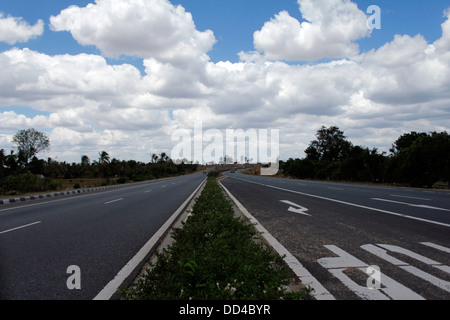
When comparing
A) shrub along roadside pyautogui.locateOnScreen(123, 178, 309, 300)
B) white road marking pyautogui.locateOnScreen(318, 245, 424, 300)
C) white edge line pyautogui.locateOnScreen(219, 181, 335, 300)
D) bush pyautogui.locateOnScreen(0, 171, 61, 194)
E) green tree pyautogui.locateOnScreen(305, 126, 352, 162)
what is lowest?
bush pyautogui.locateOnScreen(0, 171, 61, 194)

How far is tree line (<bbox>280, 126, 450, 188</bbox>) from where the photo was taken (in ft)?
87.8

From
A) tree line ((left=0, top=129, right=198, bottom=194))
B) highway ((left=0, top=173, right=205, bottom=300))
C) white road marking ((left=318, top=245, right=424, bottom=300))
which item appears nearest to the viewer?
white road marking ((left=318, top=245, right=424, bottom=300))

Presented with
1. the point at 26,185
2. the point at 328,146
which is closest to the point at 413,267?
the point at 26,185

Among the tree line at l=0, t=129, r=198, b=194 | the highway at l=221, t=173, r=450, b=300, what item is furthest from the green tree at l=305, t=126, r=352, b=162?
the highway at l=221, t=173, r=450, b=300

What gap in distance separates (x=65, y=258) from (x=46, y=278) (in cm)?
108

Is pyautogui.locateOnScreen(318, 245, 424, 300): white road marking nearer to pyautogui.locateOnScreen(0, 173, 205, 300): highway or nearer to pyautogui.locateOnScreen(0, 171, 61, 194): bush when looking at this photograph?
pyautogui.locateOnScreen(0, 173, 205, 300): highway

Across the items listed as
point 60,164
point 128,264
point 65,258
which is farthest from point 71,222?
point 60,164

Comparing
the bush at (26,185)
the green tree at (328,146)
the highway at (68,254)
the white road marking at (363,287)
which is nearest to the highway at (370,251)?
the white road marking at (363,287)

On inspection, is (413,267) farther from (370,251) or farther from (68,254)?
(68,254)

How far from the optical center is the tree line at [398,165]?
87.8 feet

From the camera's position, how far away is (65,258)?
563 cm

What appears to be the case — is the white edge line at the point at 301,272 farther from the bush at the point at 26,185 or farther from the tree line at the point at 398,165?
the bush at the point at 26,185
